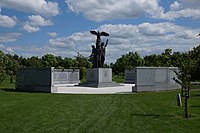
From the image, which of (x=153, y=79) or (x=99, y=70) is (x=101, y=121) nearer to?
(x=153, y=79)

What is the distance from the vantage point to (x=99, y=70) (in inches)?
1451

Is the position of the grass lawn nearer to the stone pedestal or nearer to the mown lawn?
the mown lawn

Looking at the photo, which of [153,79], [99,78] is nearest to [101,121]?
[153,79]

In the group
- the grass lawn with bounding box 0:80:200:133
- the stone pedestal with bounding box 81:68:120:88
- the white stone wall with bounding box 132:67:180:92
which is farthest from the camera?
the stone pedestal with bounding box 81:68:120:88

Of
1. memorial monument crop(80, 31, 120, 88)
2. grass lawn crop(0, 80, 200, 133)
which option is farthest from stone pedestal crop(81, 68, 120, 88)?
grass lawn crop(0, 80, 200, 133)

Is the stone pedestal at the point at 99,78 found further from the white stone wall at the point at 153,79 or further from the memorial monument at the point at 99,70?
the white stone wall at the point at 153,79

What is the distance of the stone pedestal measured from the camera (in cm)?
3671

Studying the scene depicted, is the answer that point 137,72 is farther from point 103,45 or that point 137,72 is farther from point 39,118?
point 39,118

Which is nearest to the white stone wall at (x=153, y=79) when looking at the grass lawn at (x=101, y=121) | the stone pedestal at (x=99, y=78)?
the stone pedestal at (x=99, y=78)

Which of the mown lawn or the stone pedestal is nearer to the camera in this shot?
the mown lawn

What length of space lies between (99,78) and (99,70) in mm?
935

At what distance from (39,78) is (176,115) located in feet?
62.6

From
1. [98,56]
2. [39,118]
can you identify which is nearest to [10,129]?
[39,118]

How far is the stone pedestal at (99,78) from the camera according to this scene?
120 feet
